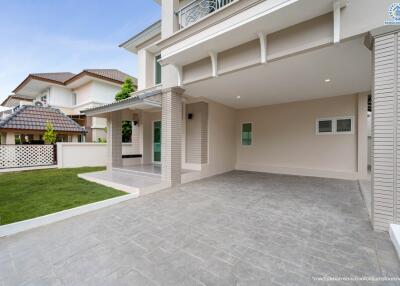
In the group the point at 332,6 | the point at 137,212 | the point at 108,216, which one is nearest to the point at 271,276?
the point at 137,212

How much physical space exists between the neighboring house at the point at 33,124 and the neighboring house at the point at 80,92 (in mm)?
2830

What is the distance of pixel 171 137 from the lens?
6488 millimetres

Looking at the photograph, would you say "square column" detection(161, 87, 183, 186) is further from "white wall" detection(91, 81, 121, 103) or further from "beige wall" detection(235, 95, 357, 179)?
"white wall" detection(91, 81, 121, 103)

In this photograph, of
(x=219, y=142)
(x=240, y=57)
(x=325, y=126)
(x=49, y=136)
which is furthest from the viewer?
(x=49, y=136)

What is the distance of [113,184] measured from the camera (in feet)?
20.5

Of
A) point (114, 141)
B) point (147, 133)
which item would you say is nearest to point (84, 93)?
point (147, 133)

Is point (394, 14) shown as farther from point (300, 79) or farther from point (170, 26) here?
point (170, 26)

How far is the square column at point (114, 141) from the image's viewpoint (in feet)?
29.3

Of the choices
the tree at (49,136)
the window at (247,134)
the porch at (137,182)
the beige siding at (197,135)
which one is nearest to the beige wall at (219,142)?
the beige siding at (197,135)

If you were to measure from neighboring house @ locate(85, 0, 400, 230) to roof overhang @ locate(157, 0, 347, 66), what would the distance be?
2 cm

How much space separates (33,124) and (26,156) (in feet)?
8.90

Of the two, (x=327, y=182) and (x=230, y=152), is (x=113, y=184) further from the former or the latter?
(x=327, y=182)

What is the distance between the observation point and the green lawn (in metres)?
3.90

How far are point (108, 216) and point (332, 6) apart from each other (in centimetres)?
630
